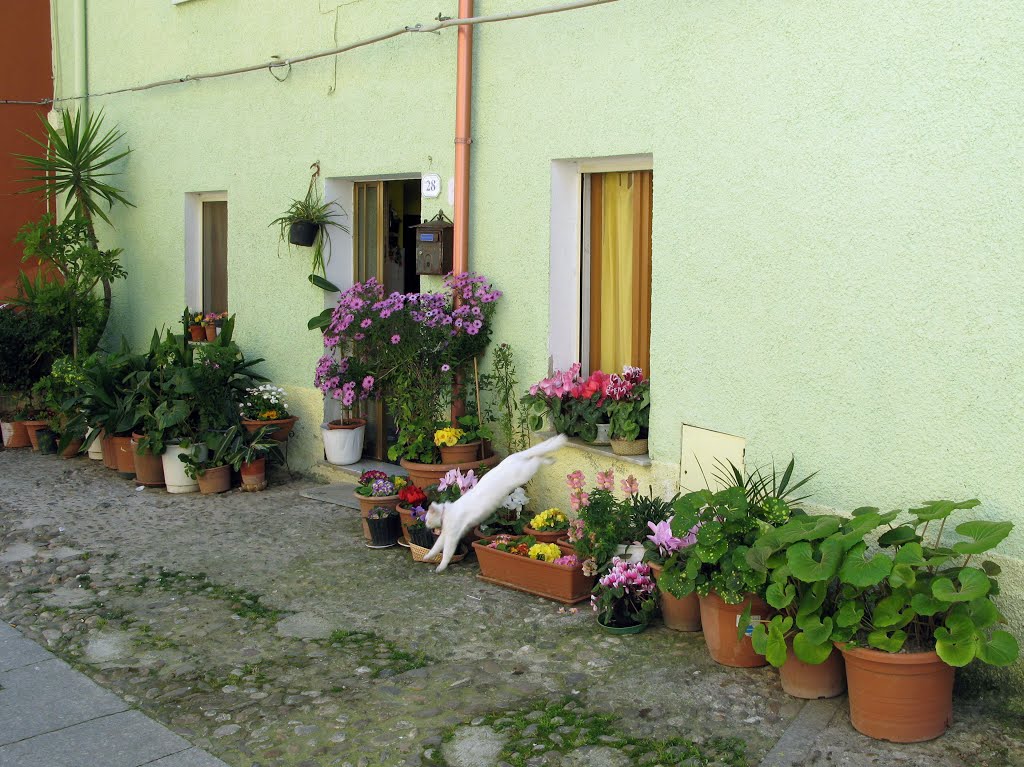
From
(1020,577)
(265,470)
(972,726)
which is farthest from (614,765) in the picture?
(265,470)

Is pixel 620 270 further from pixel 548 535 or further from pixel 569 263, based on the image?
pixel 548 535

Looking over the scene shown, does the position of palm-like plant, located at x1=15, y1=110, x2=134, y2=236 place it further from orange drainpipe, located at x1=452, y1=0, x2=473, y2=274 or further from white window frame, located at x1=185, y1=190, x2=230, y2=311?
orange drainpipe, located at x1=452, y1=0, x2=473, y2=274

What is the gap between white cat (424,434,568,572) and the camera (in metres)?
5.70

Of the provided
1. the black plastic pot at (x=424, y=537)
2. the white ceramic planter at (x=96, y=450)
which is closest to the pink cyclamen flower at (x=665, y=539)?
the black plastic pot at (x=424, y=537)

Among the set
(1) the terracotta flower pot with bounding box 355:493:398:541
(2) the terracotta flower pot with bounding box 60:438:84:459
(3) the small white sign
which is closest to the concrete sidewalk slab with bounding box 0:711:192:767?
(1) the terracotta flower pot with bounding box 355:493:398:541

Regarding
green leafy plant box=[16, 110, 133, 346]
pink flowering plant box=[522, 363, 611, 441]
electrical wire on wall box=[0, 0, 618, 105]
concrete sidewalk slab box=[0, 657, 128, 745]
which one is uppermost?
electrical wire on wall box=[0, 0, 618, 105]

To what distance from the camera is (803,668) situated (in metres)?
4.07

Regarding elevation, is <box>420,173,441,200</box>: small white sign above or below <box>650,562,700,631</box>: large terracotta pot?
above

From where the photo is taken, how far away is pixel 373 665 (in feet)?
14.9

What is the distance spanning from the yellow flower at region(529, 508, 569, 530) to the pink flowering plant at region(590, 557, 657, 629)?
781mm

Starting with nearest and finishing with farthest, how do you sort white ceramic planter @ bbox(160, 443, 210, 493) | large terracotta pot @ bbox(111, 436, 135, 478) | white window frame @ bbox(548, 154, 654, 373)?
1. white window frame @ bbox(548, 154, 654, 373)
2. white ceramic planter @ bbox(160, 443, 210, 493)
3. large terracotta pot @ bbox(111, 436, 135, 478)

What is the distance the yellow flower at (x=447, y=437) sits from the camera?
633 centimetres

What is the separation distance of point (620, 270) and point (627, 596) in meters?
2.00

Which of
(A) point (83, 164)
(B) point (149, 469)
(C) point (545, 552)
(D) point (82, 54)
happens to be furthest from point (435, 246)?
(D) point (82, 54)
